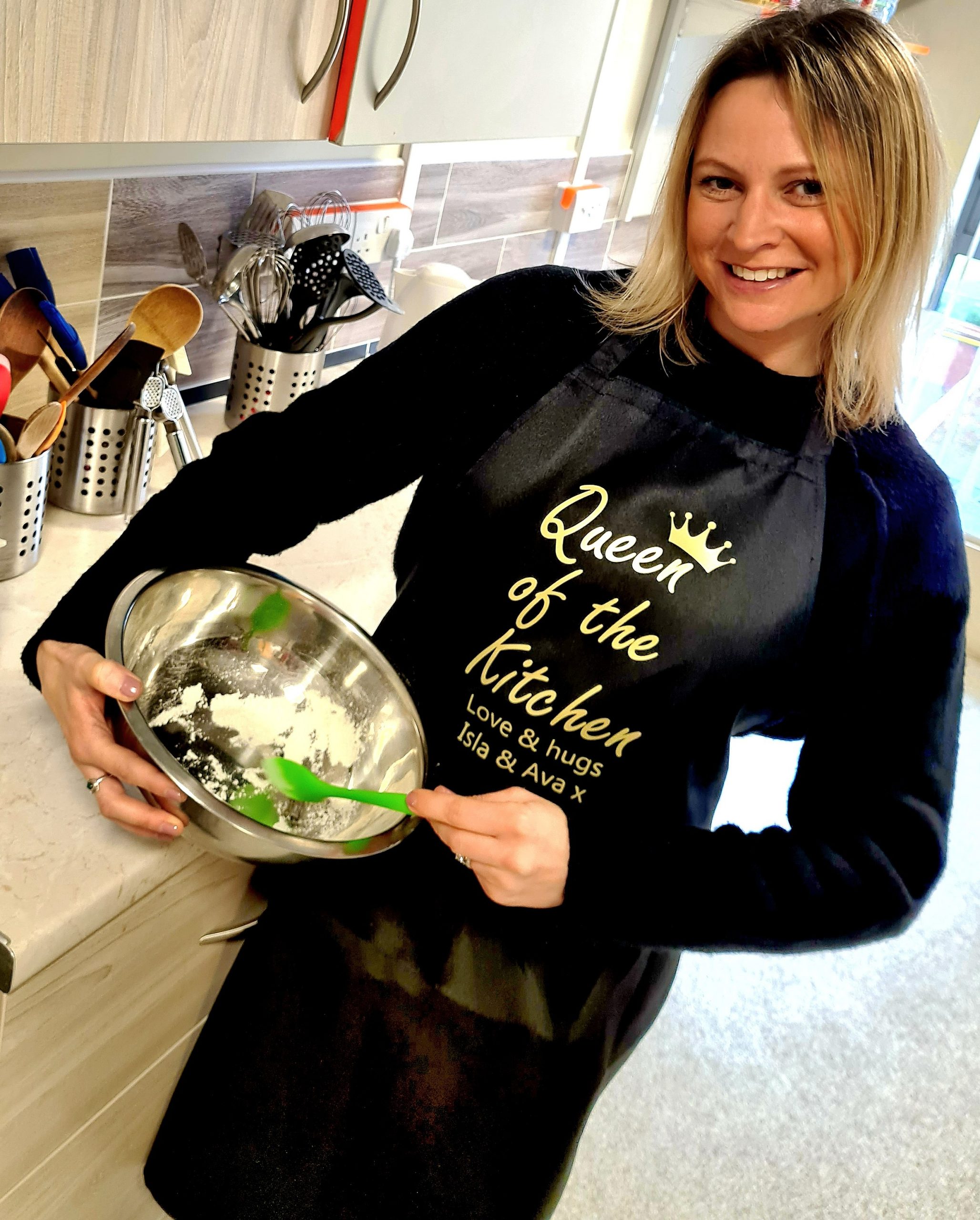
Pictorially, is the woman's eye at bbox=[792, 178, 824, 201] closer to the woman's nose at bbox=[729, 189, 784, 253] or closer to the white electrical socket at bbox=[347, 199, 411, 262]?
the woman's nose at bbox=[729, 189, 784, 253]

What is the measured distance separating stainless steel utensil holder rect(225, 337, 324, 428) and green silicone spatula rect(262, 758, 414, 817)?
71 centimetres

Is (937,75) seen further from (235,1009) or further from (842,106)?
(235,1009)

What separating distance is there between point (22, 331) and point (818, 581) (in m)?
0.81

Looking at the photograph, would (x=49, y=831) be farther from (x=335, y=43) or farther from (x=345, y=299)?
(x=345, y=299)

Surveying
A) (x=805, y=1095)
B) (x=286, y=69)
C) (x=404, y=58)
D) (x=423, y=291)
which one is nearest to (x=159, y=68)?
(x=286, y=69)

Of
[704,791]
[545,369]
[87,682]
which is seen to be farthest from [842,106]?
[87,682]

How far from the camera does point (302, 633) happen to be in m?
1.01

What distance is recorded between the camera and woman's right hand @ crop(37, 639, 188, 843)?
81 centimetres

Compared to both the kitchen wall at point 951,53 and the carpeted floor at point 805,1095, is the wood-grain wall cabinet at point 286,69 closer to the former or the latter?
the carpeted floor at point 805,1095

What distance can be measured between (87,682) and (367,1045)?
15.5 inches

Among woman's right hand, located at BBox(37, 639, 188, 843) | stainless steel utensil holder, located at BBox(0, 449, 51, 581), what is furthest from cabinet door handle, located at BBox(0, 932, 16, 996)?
stainless steel utensil holder, located at BBox(0, 449, 51, 581)

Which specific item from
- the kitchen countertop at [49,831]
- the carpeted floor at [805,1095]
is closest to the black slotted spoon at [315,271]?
the kitchen countertop at [49,831]

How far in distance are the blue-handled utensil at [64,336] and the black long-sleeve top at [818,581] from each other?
0.88 feet

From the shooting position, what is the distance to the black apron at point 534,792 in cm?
97
